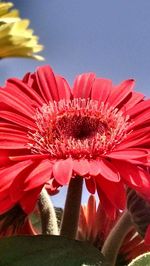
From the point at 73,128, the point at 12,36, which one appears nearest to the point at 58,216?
the point at 73,128

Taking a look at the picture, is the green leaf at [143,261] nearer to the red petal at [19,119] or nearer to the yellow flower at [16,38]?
the red petal at [19,119]

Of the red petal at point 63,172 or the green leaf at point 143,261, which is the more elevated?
the red petal at point 63,172

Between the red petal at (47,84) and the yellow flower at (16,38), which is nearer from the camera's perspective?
the red petal at (47,84)

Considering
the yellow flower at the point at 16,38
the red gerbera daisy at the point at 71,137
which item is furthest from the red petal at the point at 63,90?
the yellow flower at the point at 16,38

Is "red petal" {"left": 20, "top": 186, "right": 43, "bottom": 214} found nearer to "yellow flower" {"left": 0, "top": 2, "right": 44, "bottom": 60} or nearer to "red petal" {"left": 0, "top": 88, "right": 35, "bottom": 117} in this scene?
"red petal" {"left": 0, "top": 88, "right": 35, "bottom": 117}

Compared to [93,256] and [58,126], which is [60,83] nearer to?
[58,126]

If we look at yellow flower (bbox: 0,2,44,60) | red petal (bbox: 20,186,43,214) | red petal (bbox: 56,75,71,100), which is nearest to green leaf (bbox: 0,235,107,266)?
red petal (bbox: 20,186,43,214)
